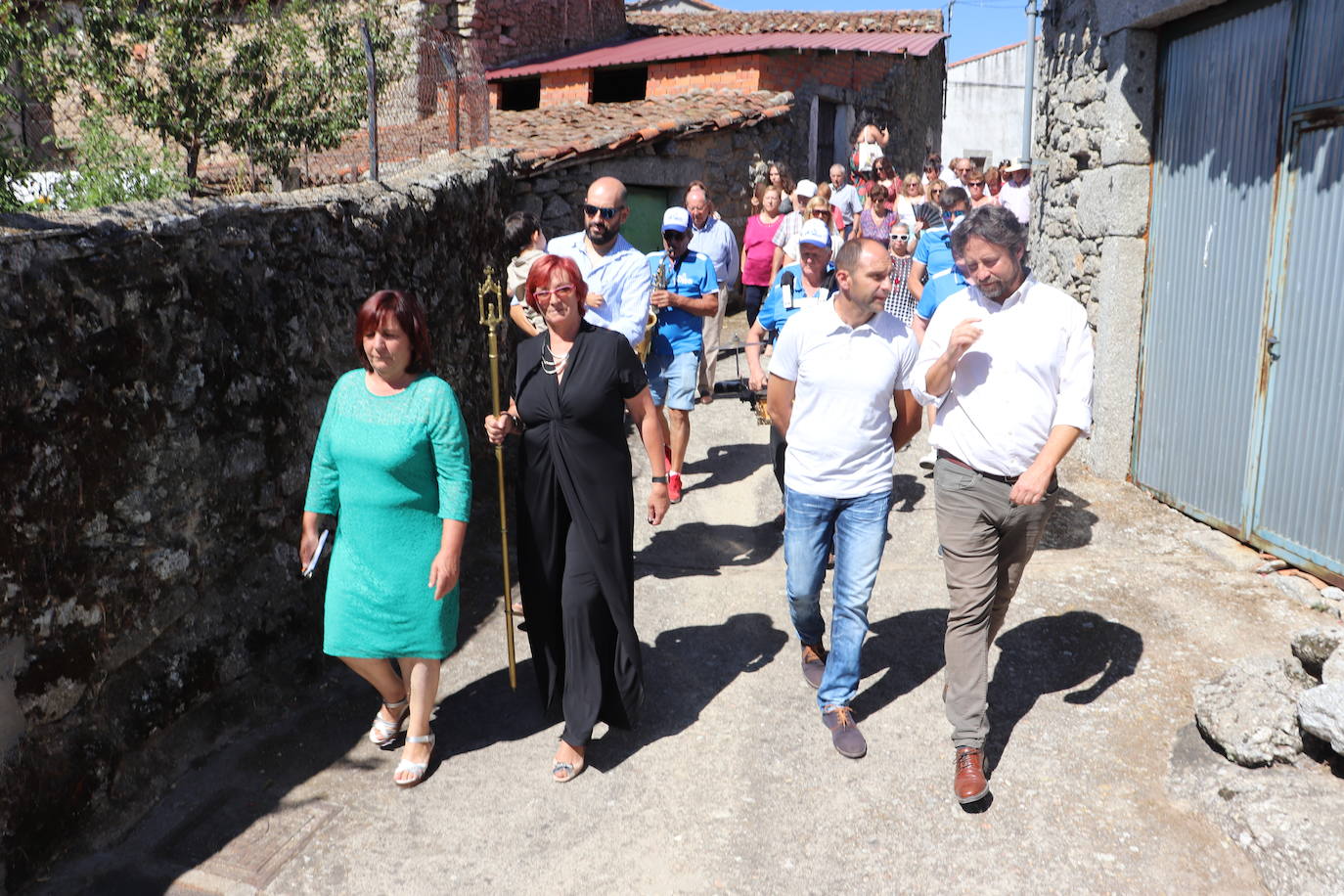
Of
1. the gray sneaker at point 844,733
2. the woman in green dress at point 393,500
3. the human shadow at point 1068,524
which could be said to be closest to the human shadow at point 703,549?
the human shadow at point 1068,524

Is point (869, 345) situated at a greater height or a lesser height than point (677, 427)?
greater

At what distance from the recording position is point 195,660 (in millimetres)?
4133

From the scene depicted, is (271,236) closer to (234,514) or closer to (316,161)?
(234,514)

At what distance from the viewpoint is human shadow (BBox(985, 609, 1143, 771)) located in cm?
443

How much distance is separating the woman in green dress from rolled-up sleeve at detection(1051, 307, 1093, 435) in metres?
2.07

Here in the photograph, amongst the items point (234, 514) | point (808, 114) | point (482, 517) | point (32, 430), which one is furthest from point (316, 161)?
point (808, 114)

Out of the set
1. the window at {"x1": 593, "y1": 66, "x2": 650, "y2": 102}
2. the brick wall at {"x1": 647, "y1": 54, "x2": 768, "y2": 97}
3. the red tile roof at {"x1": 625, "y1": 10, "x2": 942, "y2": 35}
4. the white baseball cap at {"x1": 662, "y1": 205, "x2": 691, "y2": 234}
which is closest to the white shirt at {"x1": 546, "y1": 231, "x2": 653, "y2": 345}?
the white baseball cap at {"x1": 662, "y1": 205, "x2": 691, "y2": 234}

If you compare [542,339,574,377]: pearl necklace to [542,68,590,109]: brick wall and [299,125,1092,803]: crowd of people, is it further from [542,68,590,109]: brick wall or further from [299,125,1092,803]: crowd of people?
[542,68,590,109]: brick wall

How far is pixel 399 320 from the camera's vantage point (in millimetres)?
3656

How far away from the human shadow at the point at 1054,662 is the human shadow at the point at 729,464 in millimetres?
2840

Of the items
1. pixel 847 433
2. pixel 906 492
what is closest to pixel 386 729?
pixel 847 433

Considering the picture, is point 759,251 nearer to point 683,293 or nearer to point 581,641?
point 683,293

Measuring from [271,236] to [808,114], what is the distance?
12910 mm

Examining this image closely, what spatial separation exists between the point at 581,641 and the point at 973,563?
145 cm
